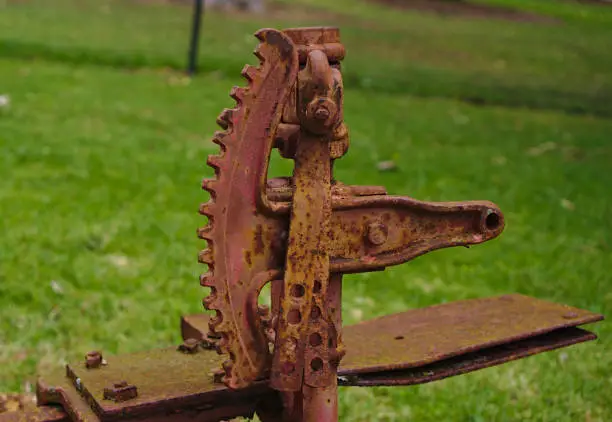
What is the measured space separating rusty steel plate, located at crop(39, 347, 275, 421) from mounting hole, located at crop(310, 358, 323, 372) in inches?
5.9

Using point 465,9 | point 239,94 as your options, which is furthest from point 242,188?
point 465,9

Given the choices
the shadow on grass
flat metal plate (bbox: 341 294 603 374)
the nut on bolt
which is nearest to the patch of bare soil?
the shadow on grass

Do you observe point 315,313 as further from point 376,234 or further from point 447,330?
point 447,330

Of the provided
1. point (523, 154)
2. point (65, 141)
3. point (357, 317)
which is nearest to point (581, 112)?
point (523, 154)

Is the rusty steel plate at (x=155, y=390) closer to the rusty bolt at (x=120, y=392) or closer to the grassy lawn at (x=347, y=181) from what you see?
the rusty bolt at (x=120, y=392)

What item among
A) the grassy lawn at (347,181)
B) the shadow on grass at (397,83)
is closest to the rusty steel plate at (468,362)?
the grassy lawn at (347,181)

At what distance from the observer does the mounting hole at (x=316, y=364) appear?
1.67 m

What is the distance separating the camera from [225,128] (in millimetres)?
1692

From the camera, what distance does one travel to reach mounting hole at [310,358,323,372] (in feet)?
5.49

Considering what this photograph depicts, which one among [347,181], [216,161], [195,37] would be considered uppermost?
[216,161]

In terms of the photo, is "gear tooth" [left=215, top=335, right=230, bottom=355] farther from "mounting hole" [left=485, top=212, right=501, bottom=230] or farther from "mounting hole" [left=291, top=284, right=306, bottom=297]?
"mounting hole" [left=485, top=212, right=501, bottom=230]

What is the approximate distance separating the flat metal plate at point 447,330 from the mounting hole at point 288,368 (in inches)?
10.8

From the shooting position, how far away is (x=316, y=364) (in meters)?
1.68

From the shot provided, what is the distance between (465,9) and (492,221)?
696 inches
